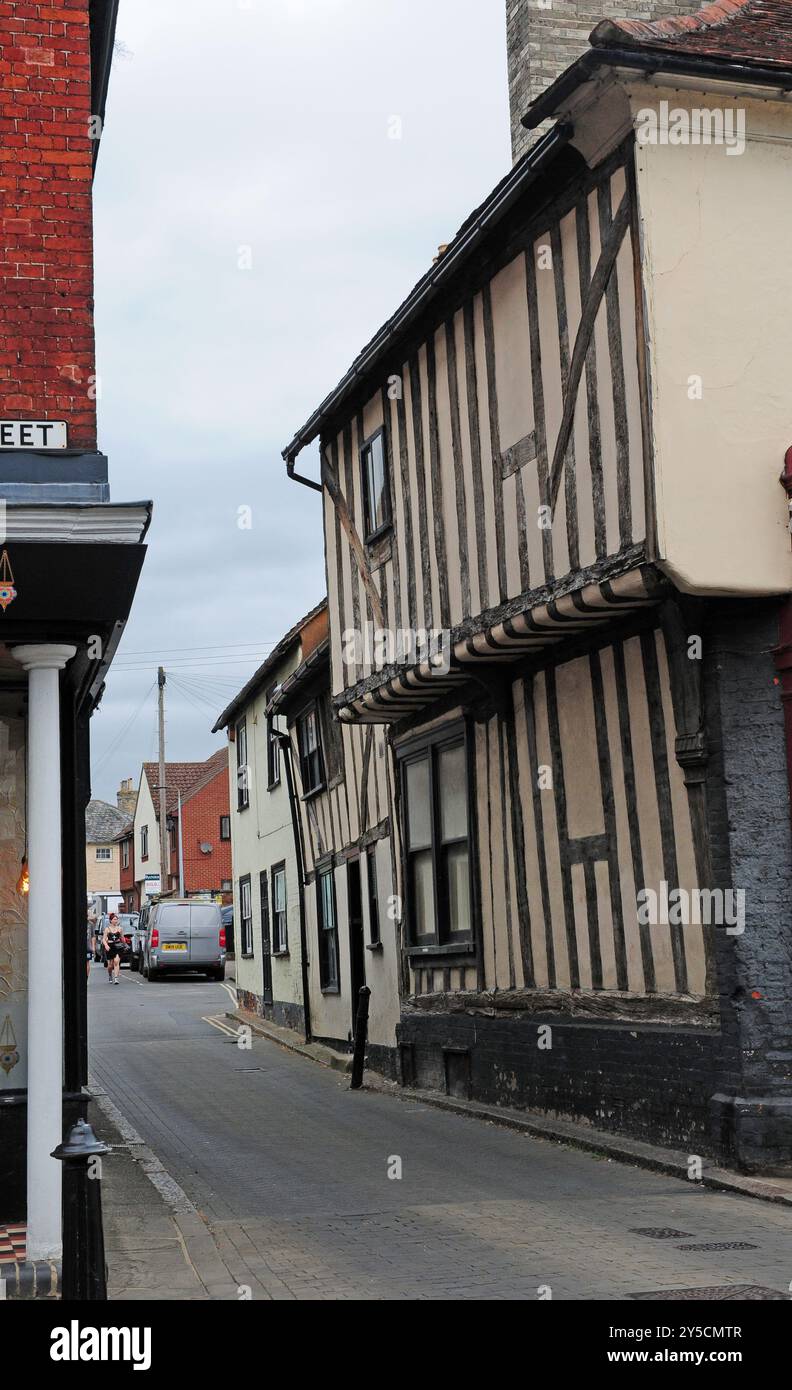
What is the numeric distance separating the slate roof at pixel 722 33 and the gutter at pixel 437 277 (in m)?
0.89

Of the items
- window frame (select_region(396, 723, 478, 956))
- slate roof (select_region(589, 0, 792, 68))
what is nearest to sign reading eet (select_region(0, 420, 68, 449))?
slate roof (select_region(589, 0, 792, 68))

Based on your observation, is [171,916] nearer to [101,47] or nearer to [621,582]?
[101,47]

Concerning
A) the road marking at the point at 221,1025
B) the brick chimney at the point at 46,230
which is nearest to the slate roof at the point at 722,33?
the brick chimney at the point at 46,230

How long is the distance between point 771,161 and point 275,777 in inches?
688

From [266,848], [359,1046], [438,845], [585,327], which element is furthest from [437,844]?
[266,848]

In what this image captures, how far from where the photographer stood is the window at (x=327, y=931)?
818 inches

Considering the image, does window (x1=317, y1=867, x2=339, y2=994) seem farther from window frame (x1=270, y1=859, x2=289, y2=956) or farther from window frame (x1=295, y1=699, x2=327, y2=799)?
window frame (x1=270, y1=859, x2=289, y2=956)

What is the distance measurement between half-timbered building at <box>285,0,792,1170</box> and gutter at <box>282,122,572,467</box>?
0.04 metres

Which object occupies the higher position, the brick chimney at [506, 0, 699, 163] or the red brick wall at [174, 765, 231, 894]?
the brick chimney at [506, 0, 699, 163]

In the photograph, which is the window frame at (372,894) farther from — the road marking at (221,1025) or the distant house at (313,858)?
the road marking at (221,1025)

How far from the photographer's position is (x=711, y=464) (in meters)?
9.82

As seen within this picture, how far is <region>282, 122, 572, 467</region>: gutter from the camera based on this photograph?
10992mm
